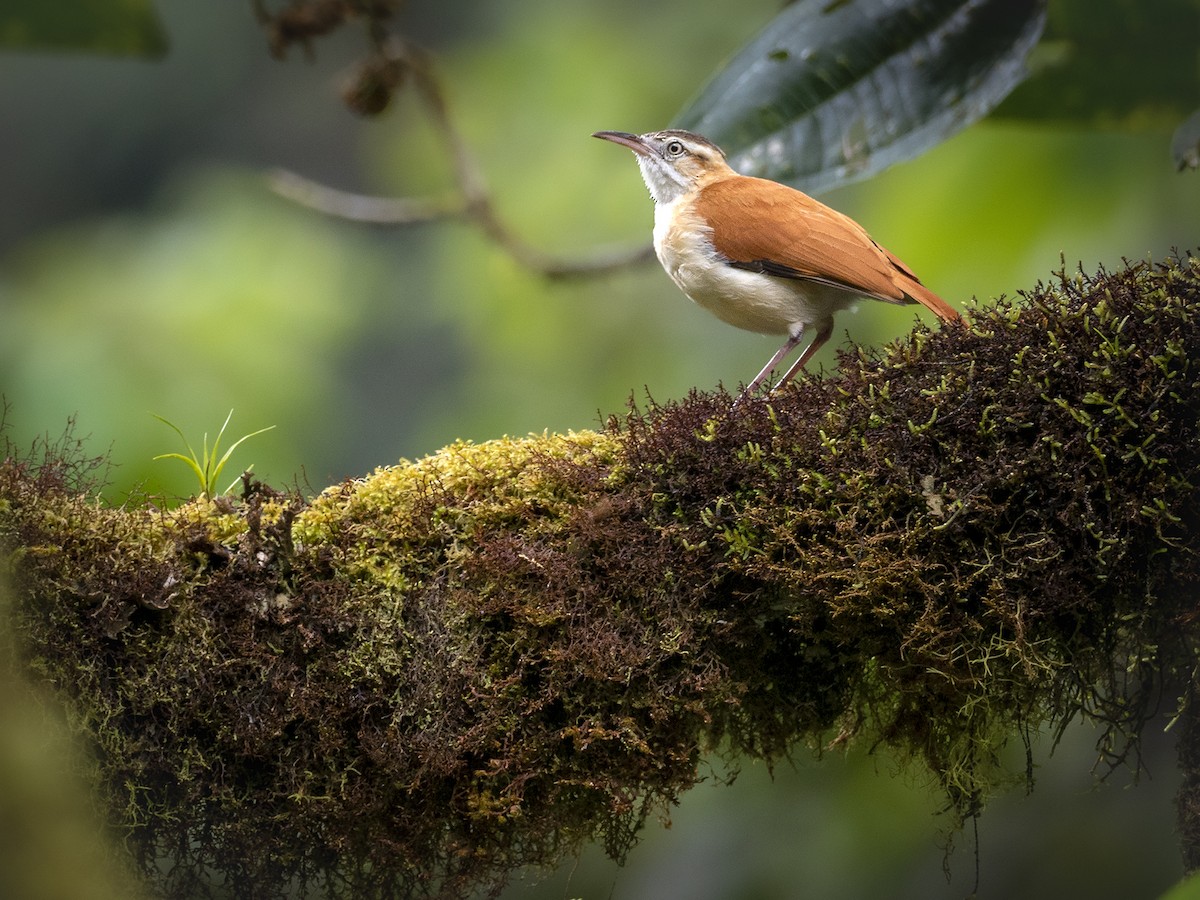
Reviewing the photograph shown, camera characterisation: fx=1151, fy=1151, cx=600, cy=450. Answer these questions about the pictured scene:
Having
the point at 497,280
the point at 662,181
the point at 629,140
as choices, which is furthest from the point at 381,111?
the point at 497,280

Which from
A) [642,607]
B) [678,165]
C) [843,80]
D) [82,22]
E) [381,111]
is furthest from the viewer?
[381,111]

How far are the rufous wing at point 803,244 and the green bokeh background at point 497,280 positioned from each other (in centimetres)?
43

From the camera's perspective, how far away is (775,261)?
3.30 m

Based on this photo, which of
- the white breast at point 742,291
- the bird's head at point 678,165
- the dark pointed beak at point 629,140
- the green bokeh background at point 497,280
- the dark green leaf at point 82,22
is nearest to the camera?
the dark green leaf at point 82,22

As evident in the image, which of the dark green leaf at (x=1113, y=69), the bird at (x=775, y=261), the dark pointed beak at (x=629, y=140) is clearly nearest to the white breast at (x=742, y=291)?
the bird at (x=775, y=261)

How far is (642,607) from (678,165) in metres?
2.01

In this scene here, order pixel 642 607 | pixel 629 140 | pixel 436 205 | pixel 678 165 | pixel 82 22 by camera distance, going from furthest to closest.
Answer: pixel 436 205 → pixel 629 140 → pixel 678 165 → pixel 82 22 → pixel 642 607

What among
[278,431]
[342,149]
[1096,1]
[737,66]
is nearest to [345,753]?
[737,66]

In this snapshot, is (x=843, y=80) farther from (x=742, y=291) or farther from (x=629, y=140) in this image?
(x=629, y=140)

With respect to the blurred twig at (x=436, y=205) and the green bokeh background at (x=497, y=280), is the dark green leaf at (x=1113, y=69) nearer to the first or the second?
the green bokeh background at (x=497, y=280)

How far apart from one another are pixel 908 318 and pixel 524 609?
2.49 m

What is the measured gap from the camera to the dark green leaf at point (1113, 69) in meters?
3.22

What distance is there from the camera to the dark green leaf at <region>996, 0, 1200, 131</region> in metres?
3.22

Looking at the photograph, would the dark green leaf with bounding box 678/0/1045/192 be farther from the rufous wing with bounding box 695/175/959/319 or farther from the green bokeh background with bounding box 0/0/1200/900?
the green bokeh background with bounding box 0/0/1200/900
